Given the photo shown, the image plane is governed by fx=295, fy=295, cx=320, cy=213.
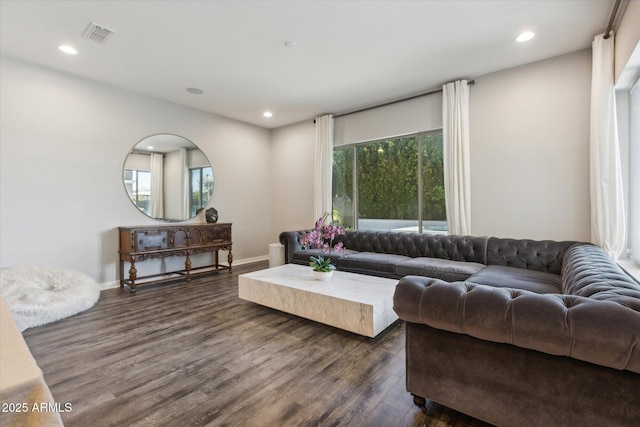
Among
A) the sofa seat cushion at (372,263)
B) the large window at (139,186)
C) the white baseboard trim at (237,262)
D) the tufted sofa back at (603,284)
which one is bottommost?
the white baseboard trim at (237,262)

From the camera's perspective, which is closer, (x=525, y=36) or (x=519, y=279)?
(x=519, y=279)

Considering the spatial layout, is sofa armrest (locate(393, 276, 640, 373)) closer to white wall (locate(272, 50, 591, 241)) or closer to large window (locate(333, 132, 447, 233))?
white wall (locate(272, 50, 591, 241))

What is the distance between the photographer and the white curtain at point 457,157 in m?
4.16

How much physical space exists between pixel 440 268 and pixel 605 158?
6.83 ft

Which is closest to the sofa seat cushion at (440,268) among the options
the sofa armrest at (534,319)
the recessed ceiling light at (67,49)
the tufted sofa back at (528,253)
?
the tufted sofa back at (528,253)

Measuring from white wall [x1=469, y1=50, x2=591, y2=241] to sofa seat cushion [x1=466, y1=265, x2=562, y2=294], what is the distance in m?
0.89

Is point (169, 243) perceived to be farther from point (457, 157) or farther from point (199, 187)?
point (457, 157)

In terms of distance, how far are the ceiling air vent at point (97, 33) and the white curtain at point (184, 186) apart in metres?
2.20

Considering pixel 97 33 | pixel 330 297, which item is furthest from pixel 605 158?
pixel 97 33

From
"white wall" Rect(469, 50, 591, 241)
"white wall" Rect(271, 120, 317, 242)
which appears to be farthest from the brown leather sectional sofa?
"white wall" Rect(271, 120, 317, 242)

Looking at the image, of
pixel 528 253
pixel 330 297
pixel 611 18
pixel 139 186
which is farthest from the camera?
pixel 139 186

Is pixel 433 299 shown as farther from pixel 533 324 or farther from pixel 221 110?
pixel 221 110

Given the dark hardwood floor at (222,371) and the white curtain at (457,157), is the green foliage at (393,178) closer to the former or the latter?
the white curtain at (457,157)

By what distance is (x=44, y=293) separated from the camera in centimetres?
329
